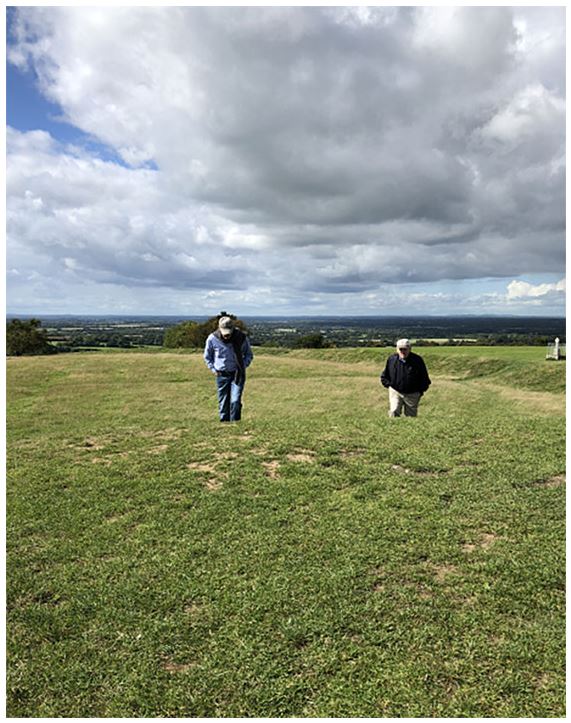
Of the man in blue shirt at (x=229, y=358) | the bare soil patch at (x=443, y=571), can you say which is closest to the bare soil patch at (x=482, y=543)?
the bare soil patch at (x=443, y=571)

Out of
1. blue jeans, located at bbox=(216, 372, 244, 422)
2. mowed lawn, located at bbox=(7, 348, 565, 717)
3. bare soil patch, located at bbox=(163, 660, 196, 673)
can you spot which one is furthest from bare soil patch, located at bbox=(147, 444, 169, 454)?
bare soil patch, located at bbox=(163, 660, 196, 673)

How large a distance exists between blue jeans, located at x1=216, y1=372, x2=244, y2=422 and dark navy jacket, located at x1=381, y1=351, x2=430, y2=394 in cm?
419

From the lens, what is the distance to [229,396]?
45.9ft

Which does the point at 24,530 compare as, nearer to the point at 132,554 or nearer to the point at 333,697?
the point at 132,554

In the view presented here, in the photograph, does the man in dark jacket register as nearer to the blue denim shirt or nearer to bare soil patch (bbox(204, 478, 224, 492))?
the blue denim shirt

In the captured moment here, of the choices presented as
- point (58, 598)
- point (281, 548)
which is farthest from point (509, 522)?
point (58, 598)

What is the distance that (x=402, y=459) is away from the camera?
9.38 meters

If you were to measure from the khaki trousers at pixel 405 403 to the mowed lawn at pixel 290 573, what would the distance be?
1754 millimetres

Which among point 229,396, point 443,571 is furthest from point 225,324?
point 443,571

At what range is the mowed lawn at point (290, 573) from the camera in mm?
4195

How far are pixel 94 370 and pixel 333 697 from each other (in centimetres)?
3380

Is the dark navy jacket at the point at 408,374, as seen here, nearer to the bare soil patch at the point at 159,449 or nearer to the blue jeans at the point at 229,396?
the blue jeans at the point at 229,396

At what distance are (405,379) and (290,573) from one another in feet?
27.4

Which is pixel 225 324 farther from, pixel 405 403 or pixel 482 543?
pixel 482 543
